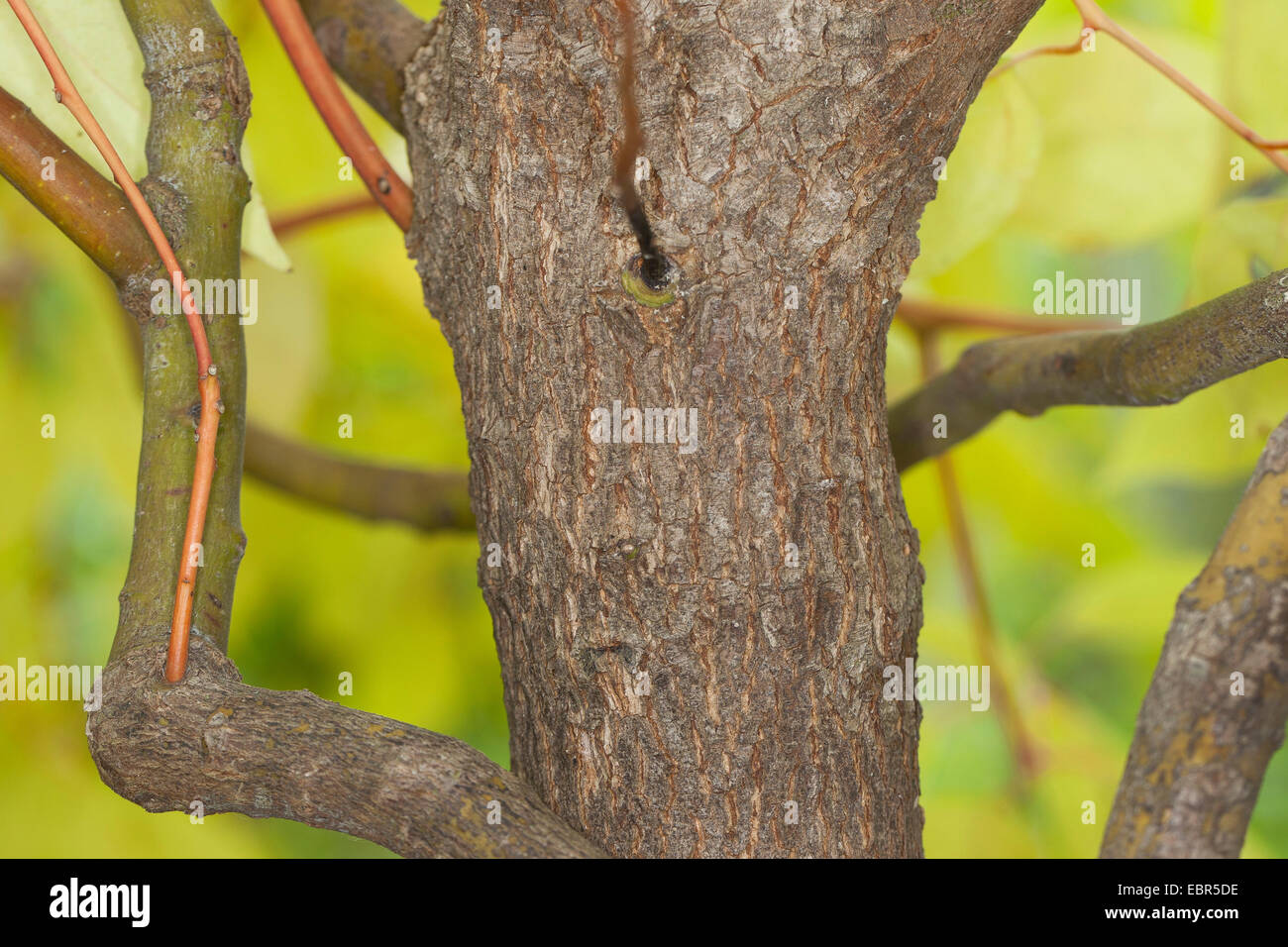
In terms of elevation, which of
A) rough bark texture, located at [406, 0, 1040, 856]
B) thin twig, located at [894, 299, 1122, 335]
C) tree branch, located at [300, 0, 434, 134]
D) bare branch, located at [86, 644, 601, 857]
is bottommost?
bare branch, located at [86, 644, 601, 857]

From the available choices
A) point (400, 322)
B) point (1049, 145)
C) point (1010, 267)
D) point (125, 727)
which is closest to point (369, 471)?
point (400, 322)

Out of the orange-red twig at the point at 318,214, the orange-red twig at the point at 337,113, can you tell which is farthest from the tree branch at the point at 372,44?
the orange-red twig at the point at 318,214

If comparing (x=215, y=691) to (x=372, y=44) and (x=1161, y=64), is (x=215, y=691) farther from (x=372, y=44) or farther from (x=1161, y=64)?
(x=1161, y=64)

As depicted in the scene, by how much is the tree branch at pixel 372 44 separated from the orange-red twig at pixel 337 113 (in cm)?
3

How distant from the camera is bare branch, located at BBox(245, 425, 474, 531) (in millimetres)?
568

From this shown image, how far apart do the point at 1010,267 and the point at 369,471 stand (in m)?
0.61

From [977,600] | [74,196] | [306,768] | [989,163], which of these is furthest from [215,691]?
[977,600]

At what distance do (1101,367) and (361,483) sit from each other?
38 centimetres

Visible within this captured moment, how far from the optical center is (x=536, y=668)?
0.36 metres

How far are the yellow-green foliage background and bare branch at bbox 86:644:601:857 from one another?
1.00ft

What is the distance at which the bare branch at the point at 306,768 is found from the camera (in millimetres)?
300

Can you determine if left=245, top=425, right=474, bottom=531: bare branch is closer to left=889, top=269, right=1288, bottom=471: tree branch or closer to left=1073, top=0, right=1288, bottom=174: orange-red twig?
left=889, top=269, right=1288, bottom=471: tree branch

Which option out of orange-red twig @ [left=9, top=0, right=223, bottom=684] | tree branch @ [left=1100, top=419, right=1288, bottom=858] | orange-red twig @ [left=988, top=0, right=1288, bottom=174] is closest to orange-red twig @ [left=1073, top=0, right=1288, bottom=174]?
orange-red twig @ [left=988, top=0, right=1288, bottom=174]
